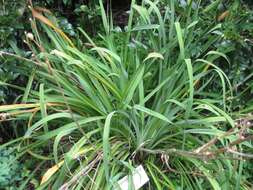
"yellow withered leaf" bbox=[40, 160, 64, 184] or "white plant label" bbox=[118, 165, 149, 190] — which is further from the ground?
"yellow withered leaf" bbox=[40, 160, 64, 184]

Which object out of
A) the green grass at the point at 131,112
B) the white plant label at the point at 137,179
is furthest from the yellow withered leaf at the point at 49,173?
the white plant label at the point at 137,179

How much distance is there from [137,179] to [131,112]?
0.32m

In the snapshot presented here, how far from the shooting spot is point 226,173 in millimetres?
2344

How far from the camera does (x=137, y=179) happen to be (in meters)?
2.27

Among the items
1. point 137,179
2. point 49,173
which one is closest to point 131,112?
point 137,179

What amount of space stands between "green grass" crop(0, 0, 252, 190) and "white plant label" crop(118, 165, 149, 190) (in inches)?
1.4

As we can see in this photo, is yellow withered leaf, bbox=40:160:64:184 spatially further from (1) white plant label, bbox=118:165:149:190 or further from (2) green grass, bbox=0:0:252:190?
(1) white plant label, bbox=118:165:149:190

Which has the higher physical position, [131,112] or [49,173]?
[131,112]

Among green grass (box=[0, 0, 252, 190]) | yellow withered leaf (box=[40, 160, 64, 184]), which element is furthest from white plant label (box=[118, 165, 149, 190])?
yellow withered leaf (box=[40, 160, 64, 184])

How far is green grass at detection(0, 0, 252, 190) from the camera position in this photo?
2303mm

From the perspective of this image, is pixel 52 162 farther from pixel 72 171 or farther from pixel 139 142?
pixel 139 142

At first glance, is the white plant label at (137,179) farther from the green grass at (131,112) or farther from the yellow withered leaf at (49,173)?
the yellow withered leaf at (49,173)

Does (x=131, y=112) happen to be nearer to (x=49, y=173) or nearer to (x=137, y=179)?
(x=137, y=179)

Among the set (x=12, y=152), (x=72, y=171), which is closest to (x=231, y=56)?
(x=72, y=171)
